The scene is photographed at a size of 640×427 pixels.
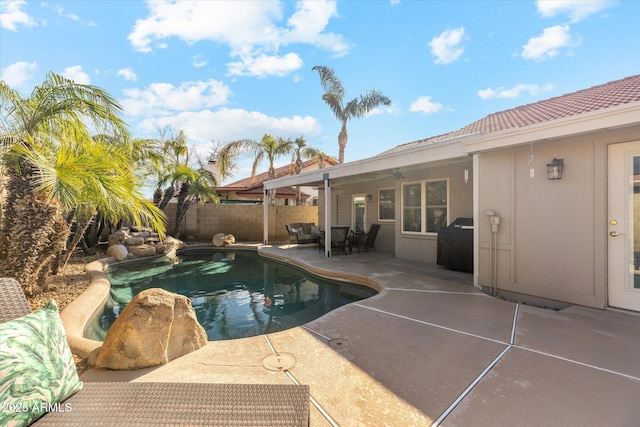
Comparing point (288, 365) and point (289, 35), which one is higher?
point (289, 35)

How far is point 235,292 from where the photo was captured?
6.43m

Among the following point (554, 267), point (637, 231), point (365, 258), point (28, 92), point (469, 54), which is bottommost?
point (365, 258)

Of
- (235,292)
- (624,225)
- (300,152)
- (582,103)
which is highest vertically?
(300,152)

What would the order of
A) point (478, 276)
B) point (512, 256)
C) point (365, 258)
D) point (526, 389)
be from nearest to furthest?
point (526, 389)
point (512, 256)
point (478, 276)
point (365, 258)

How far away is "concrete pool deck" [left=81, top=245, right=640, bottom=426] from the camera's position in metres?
2.09

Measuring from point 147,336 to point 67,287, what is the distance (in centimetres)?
445

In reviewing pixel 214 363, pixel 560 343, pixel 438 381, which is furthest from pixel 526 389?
pixel 214 363

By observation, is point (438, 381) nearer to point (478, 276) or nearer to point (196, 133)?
point (478, 276)

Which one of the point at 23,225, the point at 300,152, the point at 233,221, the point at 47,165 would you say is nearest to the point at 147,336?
the point at 47,165

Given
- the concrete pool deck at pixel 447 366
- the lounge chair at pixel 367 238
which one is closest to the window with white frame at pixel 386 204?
the lounge chair at pixel 367 238

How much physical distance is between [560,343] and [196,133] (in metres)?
24.4

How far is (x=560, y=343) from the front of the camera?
3.14m

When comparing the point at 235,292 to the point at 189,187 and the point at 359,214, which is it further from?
the point at 189,187

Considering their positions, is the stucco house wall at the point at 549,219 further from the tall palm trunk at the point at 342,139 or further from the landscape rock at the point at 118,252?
the tall palm trunk at the point at 342,139
